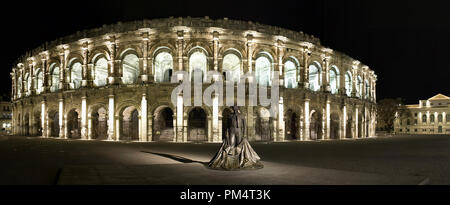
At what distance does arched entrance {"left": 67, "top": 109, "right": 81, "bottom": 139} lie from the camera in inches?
992

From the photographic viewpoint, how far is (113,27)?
23.0 m

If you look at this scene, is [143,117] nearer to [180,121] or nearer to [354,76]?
[180,121]

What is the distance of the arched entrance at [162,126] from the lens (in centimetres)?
2200

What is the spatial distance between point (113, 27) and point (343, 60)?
22.1m

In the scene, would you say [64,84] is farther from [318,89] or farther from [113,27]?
[318,89]

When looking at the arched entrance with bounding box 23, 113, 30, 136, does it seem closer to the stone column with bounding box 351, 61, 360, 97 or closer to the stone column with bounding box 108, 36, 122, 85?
the stone column with bounding box 108, 36, 122, 85

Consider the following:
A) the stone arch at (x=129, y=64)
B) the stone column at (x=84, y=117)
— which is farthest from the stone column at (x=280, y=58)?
the stone column at (x=84, y=117)

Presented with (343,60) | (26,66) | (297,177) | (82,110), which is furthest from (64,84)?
(343,60)

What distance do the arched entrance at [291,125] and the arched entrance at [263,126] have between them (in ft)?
8.01

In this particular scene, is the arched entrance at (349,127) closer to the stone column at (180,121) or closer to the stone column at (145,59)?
the stone column at (180,121)

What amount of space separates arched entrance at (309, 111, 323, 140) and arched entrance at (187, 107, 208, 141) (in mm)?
10223

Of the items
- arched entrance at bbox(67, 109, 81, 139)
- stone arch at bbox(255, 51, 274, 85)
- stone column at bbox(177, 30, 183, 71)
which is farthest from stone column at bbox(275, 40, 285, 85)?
arched entrance at bbox(67, 109, 81, 139)

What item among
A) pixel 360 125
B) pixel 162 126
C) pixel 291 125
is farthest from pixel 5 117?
pixel 360 125

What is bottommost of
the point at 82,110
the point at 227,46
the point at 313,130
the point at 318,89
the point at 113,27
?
the point at 313,130
